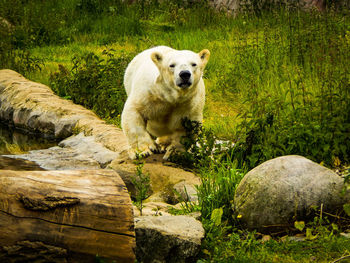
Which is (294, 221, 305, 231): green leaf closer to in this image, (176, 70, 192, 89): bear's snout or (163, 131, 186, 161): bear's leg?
(176, 70, 192, 89): bear's snout

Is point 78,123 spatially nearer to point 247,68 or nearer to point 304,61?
point 247,68

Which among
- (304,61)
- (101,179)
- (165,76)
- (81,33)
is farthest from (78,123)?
(81,33)

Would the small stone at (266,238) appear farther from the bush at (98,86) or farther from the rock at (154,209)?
the bush at (98,86)

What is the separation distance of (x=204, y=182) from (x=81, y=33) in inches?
396

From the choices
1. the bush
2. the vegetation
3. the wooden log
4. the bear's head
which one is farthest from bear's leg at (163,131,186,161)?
the wooden log

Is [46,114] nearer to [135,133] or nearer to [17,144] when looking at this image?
[17,144]

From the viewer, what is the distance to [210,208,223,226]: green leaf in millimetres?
3988

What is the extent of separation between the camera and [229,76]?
8.93m

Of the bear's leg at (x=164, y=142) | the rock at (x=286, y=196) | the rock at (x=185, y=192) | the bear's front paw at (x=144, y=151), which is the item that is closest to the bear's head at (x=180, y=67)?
the bear's front paw at (x=144, y=151)

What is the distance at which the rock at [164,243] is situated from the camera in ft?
→ 11.4

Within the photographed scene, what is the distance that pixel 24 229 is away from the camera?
2.92m

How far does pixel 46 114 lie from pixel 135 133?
9.48 feet

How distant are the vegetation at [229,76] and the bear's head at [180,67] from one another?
0.65 m

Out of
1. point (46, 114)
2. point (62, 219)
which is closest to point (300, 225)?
point (62, 219)
